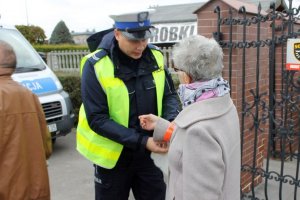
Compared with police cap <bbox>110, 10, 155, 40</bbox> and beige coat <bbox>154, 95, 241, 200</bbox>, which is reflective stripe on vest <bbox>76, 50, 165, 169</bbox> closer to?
police cap <bbox>110, 10, 155, 40</bbox>

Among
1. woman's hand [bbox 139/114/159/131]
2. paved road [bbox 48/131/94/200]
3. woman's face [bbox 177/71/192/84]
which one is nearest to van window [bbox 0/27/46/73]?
paved road [bbox 48/131/94/200]

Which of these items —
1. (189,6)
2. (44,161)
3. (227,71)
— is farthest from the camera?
(189,6)

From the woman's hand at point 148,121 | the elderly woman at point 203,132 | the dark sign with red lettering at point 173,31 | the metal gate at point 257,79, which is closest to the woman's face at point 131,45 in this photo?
the woman's hand at point 148,121

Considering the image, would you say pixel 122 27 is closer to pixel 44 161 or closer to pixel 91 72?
pixel 91 72

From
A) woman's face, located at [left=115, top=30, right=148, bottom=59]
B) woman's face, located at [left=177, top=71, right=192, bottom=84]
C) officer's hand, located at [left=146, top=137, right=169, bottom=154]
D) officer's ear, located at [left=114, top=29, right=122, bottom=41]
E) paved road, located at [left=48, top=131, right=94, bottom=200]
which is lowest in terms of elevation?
paved road, located at [left=48, top=131, right=94, bottom=200]

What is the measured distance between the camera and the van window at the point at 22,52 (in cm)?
596

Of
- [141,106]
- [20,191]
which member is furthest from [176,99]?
[20,191]

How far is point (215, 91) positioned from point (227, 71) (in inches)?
73.3

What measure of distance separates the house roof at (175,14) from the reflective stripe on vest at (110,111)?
20467mm

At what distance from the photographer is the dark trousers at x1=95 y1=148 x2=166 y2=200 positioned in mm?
2768

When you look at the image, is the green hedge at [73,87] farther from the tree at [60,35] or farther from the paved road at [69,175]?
the tree at [60,35]

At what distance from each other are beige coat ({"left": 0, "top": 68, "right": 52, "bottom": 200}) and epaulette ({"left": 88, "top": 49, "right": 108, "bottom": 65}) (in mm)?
546

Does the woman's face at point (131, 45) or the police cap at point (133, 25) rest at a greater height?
the police cap at point (133, 25)

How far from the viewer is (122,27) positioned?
261 cm
